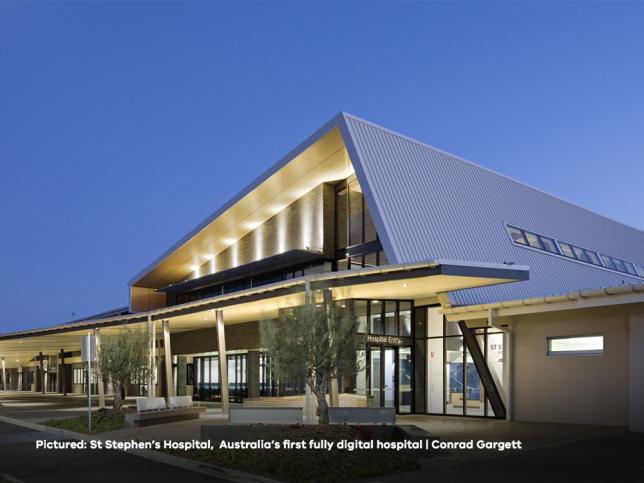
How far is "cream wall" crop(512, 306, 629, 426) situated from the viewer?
1983 centimetres

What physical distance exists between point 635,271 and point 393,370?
17550mm

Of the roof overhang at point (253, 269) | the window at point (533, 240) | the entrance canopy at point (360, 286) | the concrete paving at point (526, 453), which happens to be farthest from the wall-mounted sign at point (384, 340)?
the window at point (533, 240)

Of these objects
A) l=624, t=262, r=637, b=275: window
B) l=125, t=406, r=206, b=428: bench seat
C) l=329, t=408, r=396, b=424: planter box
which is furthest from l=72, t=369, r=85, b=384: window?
l=329, t=408, r=396, b=424: planter box

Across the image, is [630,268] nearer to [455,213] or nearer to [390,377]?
[455,213]

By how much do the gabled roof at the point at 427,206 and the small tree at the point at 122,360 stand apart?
25.4 feet

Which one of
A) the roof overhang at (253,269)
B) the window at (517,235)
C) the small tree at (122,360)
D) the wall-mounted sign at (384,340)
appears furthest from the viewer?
the roof overhang at (253,269)

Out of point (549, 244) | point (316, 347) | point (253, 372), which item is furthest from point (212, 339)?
point (316, 347)

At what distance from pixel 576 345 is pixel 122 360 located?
14964mm

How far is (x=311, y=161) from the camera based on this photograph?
88.7 ft

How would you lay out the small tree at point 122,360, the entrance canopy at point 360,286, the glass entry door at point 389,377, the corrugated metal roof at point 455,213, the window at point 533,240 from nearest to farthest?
the entrance canopy at point 360,286 < the corrugated metal roof at point 455,213 < the small tree at point 122,360 < the glass entry door at point 389,377 < the window at point 533,240

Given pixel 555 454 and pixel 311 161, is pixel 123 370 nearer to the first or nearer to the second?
pixel 311 161

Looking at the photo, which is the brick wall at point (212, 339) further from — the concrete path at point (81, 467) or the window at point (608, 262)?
the concrete path at point (81, 467)

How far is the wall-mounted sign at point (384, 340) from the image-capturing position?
2477cm

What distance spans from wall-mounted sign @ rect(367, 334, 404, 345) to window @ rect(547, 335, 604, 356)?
5565mm
